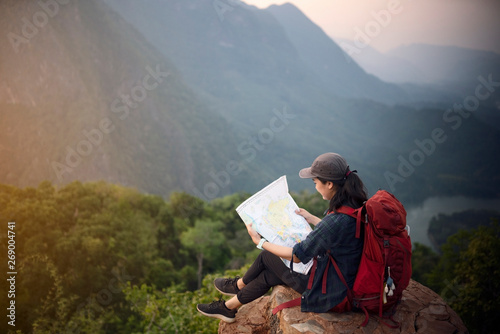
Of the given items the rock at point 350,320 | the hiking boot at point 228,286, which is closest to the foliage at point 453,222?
the rock at point 350,320

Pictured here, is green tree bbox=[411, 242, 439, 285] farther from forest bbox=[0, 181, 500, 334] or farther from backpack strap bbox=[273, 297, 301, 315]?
backpack strap bbox=[273, 297, 301, 315]

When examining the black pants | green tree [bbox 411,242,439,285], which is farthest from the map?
green tree [bbox 411,242,439,285]

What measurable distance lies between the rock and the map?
1.73ft

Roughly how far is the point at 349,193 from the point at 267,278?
1497mm

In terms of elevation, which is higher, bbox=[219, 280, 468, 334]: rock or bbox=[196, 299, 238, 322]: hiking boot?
bbox=[196, 299, 238, 322]: hiking boot

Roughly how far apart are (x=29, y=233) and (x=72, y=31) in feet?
396

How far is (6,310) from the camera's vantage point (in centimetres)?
1334

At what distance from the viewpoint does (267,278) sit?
398cm

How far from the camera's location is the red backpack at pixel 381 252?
3062 mm

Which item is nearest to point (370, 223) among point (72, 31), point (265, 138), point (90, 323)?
point (90, 323)

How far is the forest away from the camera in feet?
45.3

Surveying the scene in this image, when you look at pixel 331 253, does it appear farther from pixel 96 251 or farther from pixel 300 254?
pixel 96 251

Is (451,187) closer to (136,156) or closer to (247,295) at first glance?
(136,156)

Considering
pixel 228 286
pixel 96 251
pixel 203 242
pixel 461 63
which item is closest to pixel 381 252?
pixel 228 286
